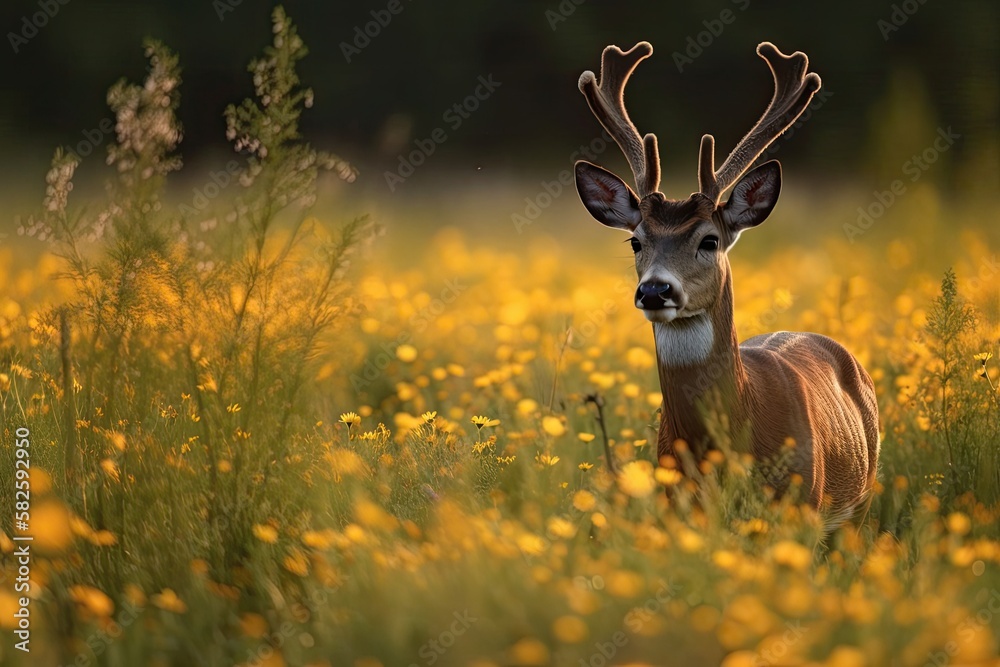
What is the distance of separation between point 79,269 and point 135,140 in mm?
461

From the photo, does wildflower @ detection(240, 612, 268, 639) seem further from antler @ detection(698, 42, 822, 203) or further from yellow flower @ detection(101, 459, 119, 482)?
antler @ detection(698, 42, 822, 203)

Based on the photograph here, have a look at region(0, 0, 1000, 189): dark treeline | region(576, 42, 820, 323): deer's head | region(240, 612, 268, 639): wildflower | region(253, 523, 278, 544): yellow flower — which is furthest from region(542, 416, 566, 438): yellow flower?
region(0, 0, 1000, 189): dark treeline

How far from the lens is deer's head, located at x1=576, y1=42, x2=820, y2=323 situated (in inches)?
151

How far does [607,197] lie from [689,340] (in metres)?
0.73

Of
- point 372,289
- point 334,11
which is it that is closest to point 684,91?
point 334,11

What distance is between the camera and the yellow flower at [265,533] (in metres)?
3.24

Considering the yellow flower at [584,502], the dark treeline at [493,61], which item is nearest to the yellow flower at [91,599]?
the yellow flower at [584,502]

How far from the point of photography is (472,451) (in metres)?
4.02

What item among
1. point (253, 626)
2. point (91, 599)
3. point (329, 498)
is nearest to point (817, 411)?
point (329, 498)

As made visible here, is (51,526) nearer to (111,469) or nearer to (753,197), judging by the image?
(111,469)

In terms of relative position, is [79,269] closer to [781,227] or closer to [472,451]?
[472,451]

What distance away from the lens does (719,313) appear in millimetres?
3938

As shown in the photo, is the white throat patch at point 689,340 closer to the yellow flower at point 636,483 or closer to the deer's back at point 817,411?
the deer's back at point 817,411

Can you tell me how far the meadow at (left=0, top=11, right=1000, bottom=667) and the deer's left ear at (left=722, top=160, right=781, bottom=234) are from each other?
67 centimetres
